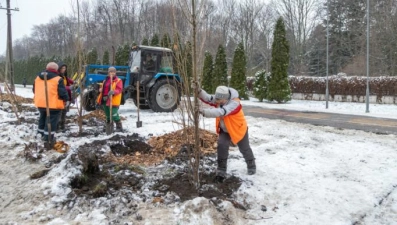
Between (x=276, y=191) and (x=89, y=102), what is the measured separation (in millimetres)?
8091

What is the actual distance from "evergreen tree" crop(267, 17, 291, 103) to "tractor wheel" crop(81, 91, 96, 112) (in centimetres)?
1273

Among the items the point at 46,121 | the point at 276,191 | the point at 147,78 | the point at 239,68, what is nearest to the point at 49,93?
the point at 46,121

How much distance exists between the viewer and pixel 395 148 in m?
6.79

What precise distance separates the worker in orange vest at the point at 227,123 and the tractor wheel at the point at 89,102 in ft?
22.2

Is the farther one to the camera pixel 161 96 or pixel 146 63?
pixel 161 96

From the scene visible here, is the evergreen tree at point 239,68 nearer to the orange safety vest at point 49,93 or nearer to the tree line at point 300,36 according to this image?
the tree line at point 300,36

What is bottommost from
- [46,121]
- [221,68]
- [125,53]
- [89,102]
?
[46,121]

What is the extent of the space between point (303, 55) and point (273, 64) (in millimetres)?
24526

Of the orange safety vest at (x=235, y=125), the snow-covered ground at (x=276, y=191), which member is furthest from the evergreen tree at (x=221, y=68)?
the orange safety vest at (x=235, y=125)

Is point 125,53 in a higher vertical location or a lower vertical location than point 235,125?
higher

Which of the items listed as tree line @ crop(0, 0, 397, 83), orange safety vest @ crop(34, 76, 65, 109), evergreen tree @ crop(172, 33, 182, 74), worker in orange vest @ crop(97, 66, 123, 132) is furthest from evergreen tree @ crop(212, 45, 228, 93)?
evergreen tree @ crop(172, 33, 182, 74)

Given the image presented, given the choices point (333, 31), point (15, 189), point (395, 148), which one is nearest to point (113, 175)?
point (15, 189)

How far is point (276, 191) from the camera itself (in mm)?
4375

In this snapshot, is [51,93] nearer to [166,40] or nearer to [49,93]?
[49,93]
